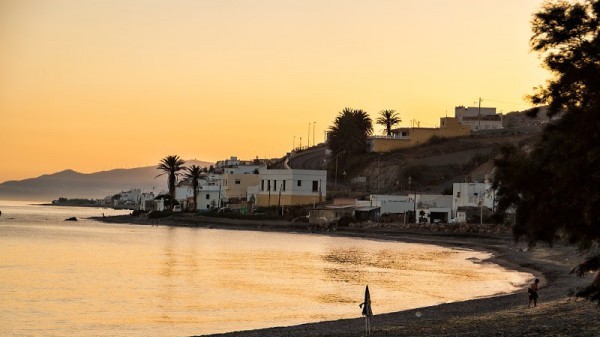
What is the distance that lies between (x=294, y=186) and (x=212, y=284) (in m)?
83.3

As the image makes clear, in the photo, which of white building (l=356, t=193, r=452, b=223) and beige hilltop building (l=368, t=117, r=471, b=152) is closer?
white building (l=356, t=193, r=452, b=223)

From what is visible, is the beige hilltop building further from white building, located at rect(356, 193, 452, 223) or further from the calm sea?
the calm sea

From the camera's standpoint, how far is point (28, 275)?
54844mm

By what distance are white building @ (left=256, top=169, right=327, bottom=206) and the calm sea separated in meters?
42.7

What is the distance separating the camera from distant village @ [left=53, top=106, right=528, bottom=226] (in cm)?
11000

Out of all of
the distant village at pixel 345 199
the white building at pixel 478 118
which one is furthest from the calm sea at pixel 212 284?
the white building at pixel 478 118

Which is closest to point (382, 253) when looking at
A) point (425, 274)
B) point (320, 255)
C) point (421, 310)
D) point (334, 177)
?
point (320, 255)

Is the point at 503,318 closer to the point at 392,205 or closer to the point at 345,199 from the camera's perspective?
the point at 392,205

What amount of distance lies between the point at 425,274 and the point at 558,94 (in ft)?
137

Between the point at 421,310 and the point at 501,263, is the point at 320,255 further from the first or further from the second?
the point at 421,310

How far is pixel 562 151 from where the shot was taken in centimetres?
1614

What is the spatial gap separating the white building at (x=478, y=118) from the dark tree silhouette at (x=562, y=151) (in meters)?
158

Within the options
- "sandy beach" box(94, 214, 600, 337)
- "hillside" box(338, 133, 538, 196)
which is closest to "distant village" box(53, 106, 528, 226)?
"hillside" box(338, 133, 538, 196)

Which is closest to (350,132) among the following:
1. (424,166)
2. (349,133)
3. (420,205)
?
(349,133)
